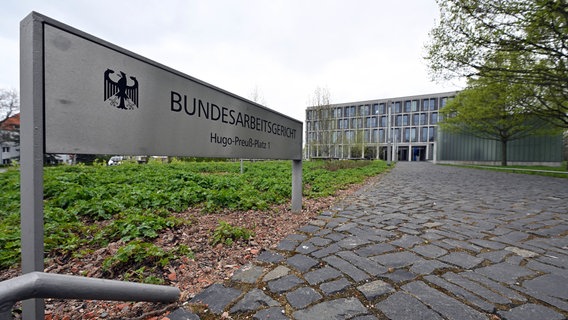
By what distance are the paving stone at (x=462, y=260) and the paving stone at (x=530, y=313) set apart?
0.62m

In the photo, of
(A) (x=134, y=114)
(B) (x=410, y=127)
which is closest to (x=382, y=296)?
(A) (x=134, y=114)

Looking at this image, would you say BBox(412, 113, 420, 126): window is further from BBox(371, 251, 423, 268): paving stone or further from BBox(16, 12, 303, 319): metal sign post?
BBox(16, 12, 303, 319): metal sign post

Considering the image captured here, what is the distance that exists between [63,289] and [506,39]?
1253 centimetres

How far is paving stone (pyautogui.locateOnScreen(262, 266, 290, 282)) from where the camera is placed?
2176 millimetres

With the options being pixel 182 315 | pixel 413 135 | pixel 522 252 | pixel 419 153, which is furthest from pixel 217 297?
pixel 413 135

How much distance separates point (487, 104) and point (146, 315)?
24.4 meters

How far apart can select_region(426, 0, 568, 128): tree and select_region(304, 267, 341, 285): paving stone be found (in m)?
10.2

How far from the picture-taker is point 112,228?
2900 millimetres

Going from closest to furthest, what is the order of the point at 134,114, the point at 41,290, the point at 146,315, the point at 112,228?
1. the point at 41,290
2. the point at 146,315
3. the point at 134,114
4. the point at 112,228

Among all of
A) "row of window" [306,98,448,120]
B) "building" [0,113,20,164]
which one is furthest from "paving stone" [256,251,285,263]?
"building" [0,113,20,164]

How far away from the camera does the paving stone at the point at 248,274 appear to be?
2.16 m

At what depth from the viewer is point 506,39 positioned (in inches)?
347

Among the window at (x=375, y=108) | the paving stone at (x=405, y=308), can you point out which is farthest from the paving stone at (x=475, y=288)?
the window at (x=375, y=108)

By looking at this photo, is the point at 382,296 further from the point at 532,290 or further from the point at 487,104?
the point at 487,104
